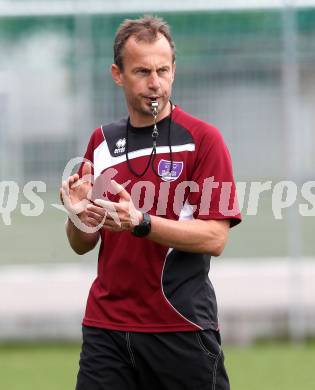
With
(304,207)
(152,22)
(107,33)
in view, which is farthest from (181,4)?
(152,22)

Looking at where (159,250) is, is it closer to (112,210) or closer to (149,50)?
(112,210)

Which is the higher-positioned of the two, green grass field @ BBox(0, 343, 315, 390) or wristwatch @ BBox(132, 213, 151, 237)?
wristwatch @ BBox(132, 213, 151, 237)

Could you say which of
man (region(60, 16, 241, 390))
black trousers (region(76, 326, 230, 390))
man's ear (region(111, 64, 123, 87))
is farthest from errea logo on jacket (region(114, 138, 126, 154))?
black trousers (region(76, 326, 230, 390))

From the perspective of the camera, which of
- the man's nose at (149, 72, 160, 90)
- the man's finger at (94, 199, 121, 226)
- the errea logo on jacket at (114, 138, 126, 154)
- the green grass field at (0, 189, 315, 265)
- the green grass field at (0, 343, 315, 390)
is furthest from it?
the green grass field at (0, 189, 315, 265)

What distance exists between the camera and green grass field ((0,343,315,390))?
8.91 metres

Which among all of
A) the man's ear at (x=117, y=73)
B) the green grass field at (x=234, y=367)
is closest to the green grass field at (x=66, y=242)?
the green grass field at (x=234, y=367)

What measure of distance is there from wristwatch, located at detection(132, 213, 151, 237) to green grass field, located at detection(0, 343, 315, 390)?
4.45 m

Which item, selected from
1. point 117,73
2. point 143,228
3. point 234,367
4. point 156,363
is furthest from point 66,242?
point 143,228

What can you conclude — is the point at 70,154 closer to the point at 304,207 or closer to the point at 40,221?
the point at 40,221

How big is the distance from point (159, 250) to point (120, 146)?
47cm

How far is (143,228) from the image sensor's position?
445cm

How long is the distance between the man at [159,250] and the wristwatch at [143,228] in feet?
0.58

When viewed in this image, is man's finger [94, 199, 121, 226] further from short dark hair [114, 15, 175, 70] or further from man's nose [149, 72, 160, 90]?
short dark hair [114, 15, 175, 70]

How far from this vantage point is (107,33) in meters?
10.7
